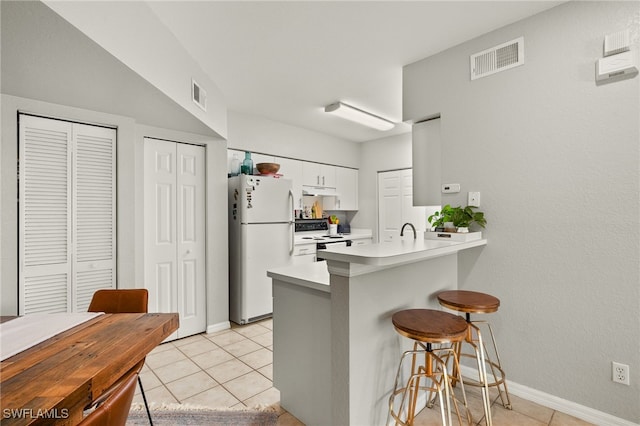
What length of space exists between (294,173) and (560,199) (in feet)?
11.3

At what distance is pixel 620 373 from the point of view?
6.07 feet

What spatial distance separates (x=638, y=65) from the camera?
1.80 meters

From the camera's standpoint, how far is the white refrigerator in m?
3.67

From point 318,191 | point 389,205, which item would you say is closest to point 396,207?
point 389,205

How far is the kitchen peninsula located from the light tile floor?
309 millimetres

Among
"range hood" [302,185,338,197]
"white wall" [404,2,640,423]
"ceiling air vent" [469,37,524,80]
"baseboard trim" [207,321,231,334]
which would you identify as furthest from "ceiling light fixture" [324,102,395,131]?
"baseboard trim" [207,321,231,334]

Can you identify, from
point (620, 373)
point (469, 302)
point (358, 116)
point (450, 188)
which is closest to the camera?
point (620, 373)

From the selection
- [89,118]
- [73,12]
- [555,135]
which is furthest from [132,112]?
[555,135]

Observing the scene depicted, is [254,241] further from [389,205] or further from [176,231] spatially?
[389,205]

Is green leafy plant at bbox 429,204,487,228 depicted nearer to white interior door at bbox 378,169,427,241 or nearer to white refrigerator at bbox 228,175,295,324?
white refrigerator at bbox 228,175,295,324

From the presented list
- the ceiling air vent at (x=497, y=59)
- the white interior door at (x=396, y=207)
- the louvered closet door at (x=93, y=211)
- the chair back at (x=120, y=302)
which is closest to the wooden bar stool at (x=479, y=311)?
the ceiling air vent at (x=497, y=59)

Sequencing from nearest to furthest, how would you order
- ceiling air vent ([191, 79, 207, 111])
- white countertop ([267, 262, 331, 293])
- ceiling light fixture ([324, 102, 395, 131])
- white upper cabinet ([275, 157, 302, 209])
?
white countertop ([267, 262, 331, 293]), ceiling air vent ([191, 79, 207, 111]), ceiling light fixture ([324, 102, 395, 131]), white upper cabinet ([275, 157, 302, 209])

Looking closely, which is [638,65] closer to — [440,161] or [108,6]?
[440,161]

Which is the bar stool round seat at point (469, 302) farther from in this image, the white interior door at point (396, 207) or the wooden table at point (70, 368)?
the white interior door at point (396, 207)
